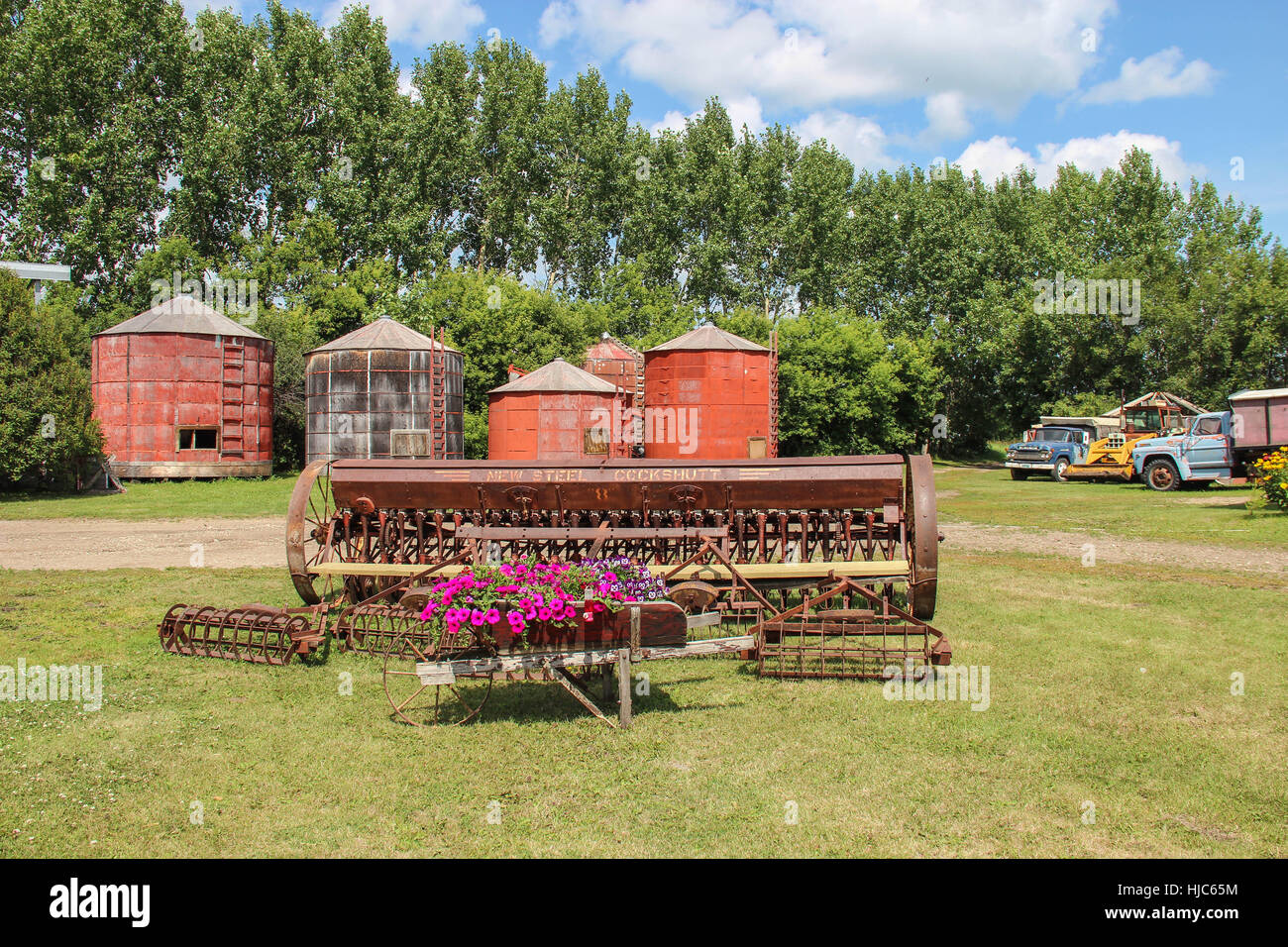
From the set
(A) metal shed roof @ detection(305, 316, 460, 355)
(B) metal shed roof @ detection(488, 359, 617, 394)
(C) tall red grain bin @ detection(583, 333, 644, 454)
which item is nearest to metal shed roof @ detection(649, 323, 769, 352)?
(B) metal shed roof @ detection(488, 359, 617, 394)

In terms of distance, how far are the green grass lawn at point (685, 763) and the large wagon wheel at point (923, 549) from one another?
66 cm

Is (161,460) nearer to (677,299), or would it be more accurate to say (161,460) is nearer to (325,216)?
(325,216)

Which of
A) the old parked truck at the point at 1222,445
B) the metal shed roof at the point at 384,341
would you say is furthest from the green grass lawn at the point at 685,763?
the metal shed roof at the point at 384,341

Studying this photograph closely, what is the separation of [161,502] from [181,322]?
39.9 feet

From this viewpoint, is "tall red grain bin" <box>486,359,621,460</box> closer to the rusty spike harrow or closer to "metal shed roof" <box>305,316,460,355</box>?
"metal shed roof" <box>305,316,460,355</box>

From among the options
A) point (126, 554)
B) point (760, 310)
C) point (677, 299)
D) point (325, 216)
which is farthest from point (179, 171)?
point (126, 554)

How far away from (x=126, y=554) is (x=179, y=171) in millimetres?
44801

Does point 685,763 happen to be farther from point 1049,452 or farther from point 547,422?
point 1049,452

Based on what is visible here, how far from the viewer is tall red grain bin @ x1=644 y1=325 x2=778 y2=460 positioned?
30.7 metres

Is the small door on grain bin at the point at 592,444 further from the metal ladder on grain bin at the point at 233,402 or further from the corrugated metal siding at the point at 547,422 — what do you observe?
the metal ladder on grain bin at the point at 233,402

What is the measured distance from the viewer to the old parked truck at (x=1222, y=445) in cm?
2791

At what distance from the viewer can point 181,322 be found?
37.8 m

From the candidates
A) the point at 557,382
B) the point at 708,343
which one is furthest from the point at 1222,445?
the point at 557,382

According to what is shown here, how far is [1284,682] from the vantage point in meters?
9.01
